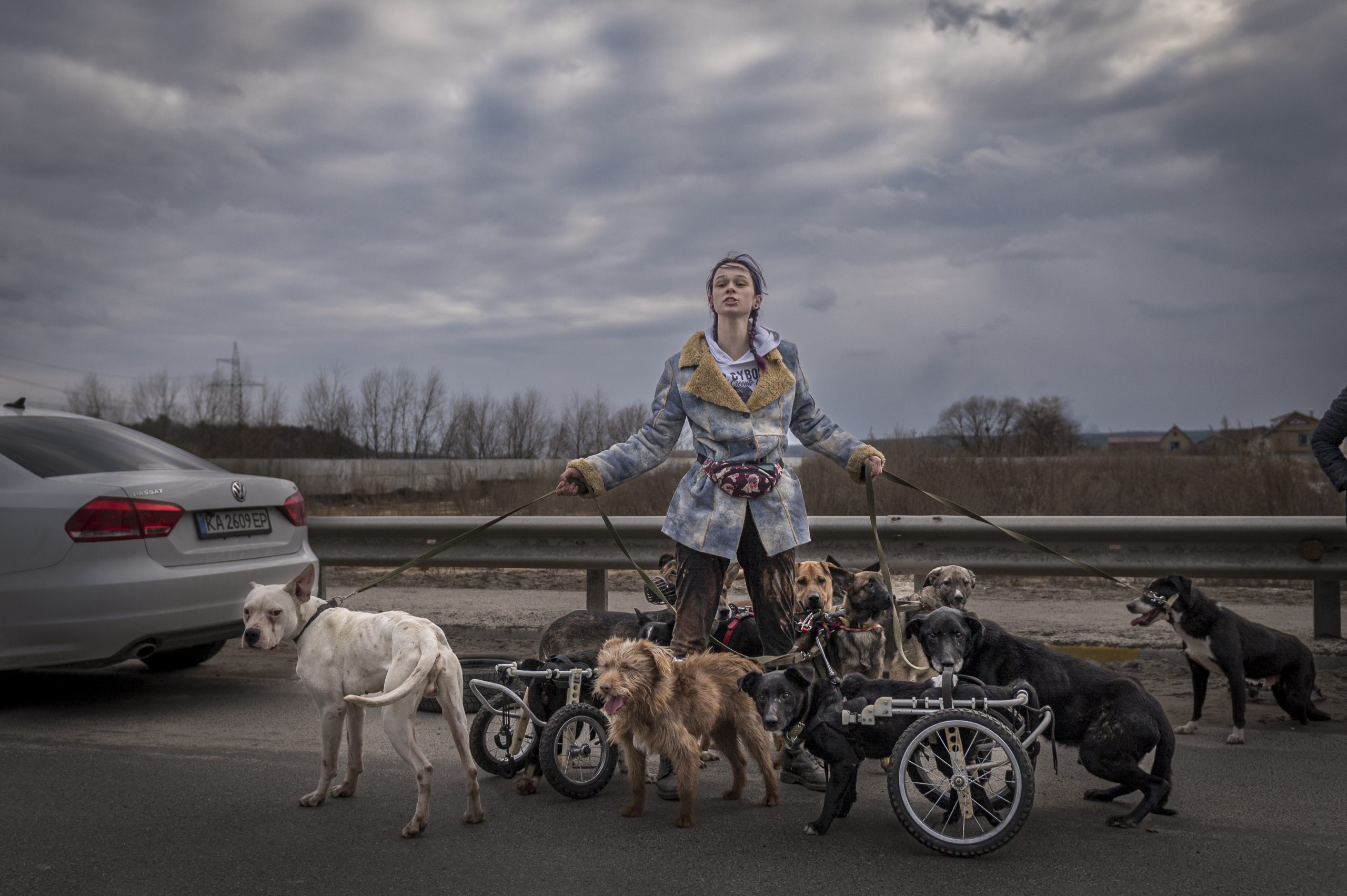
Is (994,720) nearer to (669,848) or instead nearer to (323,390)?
(669,848)

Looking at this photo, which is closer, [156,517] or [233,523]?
[156,517]

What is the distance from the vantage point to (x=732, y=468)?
462 centimetres

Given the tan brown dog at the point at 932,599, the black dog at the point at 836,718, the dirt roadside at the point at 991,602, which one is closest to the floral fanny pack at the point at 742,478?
the black dog at the point at 836,718

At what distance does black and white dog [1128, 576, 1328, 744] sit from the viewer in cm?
523

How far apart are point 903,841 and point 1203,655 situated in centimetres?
244

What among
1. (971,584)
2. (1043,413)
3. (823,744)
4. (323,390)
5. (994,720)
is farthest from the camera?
(323,390)

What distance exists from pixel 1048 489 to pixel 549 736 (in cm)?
1065

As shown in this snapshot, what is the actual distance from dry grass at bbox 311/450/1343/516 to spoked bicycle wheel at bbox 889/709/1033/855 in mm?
7894

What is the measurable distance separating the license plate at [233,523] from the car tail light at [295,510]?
17 centimetres

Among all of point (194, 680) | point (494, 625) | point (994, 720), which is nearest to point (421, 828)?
point (994, 720)

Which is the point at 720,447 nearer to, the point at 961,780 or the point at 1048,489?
the point at 961,780

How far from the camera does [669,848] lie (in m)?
3.76

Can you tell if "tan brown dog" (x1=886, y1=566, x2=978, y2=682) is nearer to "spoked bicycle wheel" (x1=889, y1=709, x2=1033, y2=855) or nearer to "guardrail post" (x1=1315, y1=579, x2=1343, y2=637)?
"spoked bicycle wheel" (x1=889, y1=709, x2=1033, y2=855)

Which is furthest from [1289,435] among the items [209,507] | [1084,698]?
[209,507]
